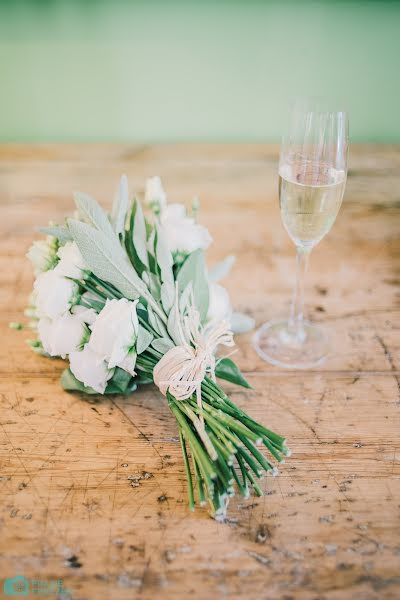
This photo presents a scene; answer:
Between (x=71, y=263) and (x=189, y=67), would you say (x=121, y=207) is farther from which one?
(x=189, y=67)

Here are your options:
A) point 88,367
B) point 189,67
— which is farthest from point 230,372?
point 189,67

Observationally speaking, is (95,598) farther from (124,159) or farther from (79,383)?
(124,159)

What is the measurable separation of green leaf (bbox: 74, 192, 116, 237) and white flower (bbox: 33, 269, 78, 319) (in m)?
0.08

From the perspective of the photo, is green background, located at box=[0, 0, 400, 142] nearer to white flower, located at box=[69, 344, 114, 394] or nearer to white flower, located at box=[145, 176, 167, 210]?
white flower, located at box=[145, 176, 167, 210]

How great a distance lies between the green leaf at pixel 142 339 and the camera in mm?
716

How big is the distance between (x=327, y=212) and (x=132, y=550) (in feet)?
1.59

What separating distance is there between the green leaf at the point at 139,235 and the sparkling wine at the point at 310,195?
0.20m

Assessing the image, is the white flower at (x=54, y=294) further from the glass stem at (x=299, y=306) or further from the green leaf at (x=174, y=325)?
the glass stem at (x=299, y=306)

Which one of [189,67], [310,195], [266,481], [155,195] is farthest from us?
[189,67]

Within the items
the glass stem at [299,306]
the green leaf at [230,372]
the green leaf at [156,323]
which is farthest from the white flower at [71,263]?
the glass stem at [299,306]

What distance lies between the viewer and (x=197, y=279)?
80 cm

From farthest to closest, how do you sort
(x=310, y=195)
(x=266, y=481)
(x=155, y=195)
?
1. (x=155, y=195)
2. (x=310, y=195)
3. (x=266, y=481)

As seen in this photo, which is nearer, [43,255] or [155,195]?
[43,255]

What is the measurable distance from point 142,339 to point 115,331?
0.16 ft
